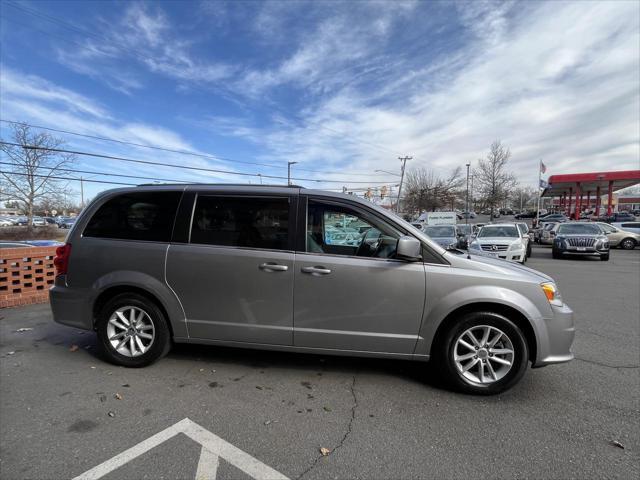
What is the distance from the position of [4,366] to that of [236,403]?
2811mm

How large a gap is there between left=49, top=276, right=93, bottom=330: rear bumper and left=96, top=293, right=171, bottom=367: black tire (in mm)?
173

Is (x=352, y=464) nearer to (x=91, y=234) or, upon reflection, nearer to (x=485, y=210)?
(x=91, y=234)

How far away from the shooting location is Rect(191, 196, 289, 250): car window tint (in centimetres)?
345

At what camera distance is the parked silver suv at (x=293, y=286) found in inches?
123

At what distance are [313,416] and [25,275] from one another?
6.52m

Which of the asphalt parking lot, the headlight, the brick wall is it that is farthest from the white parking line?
the brick wall

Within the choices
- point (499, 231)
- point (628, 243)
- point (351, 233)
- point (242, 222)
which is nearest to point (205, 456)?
point (242, 222)

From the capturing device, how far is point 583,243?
1410cm

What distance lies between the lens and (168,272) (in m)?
3.54

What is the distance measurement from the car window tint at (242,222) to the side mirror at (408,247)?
1067 millimetres

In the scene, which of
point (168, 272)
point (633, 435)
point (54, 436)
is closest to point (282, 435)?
point (54, 436)

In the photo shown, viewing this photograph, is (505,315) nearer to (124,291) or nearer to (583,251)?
(124,291)

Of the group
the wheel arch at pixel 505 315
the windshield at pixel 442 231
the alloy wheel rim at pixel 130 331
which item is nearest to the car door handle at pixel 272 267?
the alloy wheel rim at pixel 130 331

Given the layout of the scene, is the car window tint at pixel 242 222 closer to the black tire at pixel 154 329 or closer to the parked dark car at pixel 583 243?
the black tire at pixel 154 329
